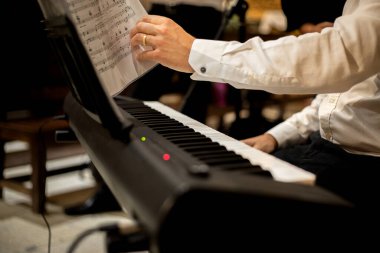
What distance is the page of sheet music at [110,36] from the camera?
0.98 metres

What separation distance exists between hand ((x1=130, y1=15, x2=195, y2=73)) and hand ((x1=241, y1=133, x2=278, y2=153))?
0.57 m

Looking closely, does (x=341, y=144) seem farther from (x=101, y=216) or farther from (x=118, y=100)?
(x=101, y=216)

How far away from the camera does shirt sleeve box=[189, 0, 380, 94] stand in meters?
0.87

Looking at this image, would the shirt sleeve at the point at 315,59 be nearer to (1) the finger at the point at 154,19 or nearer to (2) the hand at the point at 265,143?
(1) the finger at the point at 154,19

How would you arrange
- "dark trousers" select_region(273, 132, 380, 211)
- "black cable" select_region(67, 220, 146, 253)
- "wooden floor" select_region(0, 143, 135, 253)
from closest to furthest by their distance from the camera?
1. "black cable" select_region(67, 220, 146, 253)
2. "dark trousers" select_region(273, 132, 380, 211)
3. "wooden floor" select_region(0, 143, 135, 253)

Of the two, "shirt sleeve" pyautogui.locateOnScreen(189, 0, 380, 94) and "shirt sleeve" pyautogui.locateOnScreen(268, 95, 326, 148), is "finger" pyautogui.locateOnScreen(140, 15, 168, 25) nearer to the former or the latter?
"shirt sleeve" pyautogui.locateOnScreen(189, 0, 380, 94)

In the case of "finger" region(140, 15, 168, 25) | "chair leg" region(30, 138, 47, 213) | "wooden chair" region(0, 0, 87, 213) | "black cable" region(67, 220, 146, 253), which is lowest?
"chair leg" region(30, 138, 47, 213)

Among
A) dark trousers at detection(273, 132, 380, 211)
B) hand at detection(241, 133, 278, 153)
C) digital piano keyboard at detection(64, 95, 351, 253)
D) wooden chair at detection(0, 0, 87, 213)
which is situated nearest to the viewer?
digital piano keyboard at detection(64, 95, 351, 253)

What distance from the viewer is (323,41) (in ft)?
2.91

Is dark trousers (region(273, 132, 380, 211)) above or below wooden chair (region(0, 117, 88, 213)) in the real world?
above

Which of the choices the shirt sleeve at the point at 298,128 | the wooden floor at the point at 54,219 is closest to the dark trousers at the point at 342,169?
the shirt sleeve at the point at 298,128

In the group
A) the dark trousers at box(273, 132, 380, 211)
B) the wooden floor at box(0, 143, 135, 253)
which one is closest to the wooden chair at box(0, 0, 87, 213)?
the wooden floor at box(0, 143, 135, 253)

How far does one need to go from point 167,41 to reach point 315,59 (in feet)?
1.16

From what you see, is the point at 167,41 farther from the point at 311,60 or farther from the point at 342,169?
the point at 342,169
